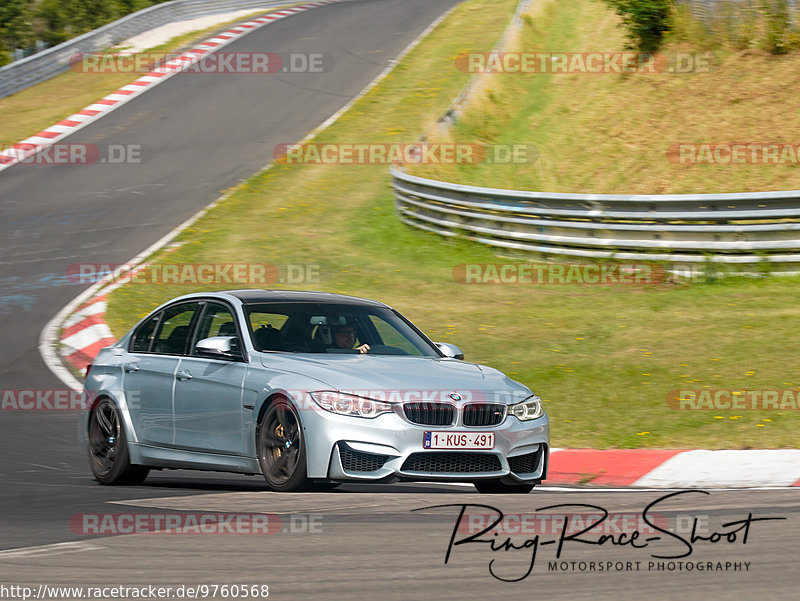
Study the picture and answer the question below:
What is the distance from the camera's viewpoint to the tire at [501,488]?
8.20 meters

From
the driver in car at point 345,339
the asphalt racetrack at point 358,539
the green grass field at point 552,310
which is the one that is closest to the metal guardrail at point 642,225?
the green grass field at point 552,310

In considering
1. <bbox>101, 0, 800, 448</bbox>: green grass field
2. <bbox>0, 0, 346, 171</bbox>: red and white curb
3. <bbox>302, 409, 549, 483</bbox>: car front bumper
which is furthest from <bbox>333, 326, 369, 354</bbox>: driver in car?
<bbox>0, 0, 346, 171</bbox>: red and white curb

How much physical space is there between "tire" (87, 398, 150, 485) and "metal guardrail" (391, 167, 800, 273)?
32.3ft

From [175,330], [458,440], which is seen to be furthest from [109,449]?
[458,440]

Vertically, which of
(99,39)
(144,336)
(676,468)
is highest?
(99,39)

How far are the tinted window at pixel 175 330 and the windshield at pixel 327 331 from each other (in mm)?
588

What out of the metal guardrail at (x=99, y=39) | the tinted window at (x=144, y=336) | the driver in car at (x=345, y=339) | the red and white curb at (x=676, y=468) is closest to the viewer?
the driver in car at (x=345, y=339)

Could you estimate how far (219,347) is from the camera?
823 centimetres

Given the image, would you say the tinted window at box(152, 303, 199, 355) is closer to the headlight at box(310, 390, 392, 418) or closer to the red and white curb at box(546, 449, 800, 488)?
the headlight at box(310, 390, 392, 418)

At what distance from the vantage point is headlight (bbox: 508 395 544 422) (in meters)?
8.14

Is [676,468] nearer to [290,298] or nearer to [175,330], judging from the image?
[290,298]

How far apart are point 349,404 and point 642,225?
1063 cm

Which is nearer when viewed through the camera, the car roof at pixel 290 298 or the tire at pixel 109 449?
the car roof at pixel 290 298

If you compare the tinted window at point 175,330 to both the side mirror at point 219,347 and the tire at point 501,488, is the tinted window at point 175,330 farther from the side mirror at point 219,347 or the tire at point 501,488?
the tire at point 501,488
